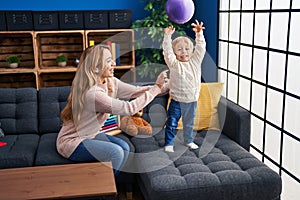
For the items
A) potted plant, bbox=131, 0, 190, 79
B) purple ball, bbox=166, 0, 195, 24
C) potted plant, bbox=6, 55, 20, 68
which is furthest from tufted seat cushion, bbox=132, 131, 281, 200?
potted plant, bbox=6, 55, 20, 68

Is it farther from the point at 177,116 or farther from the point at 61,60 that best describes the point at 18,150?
the point at 61,60

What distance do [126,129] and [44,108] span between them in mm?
721

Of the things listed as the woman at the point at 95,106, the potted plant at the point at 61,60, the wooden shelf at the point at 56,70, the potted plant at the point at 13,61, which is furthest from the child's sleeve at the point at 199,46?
the potted plant at the point at 13,61

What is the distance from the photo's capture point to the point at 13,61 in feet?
14.5

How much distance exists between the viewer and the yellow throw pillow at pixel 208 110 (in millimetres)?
3154

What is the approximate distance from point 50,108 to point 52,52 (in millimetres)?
1696

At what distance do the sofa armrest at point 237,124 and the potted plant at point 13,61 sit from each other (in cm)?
261

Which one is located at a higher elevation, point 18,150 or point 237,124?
point 237,124

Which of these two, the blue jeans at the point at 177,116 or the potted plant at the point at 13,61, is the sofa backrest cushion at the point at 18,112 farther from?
the potted plant at the point at 13,61

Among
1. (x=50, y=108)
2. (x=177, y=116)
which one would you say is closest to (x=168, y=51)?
(x=177, y=116)

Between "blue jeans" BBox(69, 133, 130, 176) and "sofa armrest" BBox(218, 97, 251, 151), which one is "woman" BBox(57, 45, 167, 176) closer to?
"blue jeans" BBox(69, 133, 130, 176)

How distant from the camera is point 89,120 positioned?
247cm

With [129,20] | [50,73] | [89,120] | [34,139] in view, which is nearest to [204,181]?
[89,120]

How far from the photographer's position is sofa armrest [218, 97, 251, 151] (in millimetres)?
2840
